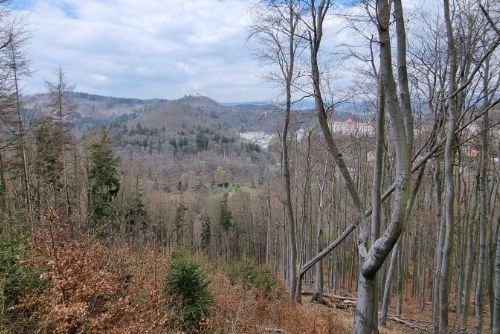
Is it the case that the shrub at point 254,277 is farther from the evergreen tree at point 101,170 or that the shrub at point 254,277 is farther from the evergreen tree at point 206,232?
the evergreen tree at point 206,232

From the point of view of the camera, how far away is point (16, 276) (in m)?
6.06

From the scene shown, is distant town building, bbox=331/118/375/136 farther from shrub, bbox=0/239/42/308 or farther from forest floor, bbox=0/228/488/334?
shrub, bbox=0/239/42/308

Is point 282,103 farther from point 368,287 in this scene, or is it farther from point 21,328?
point 21,328

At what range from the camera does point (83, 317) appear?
5379 mm

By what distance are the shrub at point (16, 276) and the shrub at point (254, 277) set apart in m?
6.02

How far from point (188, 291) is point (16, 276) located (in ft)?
9.96

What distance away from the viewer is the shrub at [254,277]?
1138 centimetres

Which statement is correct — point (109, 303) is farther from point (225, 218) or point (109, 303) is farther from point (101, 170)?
point (225, 218)

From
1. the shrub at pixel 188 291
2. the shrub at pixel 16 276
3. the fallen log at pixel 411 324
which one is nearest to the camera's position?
the shrub at pixel 16 276

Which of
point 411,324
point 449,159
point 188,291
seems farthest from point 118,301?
point 411,324

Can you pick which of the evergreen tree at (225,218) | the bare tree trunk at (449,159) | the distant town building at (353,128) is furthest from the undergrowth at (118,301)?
the evergreen tree at (225,218)

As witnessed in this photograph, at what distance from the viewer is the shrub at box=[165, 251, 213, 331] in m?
7.47

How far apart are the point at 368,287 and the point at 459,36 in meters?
4.95

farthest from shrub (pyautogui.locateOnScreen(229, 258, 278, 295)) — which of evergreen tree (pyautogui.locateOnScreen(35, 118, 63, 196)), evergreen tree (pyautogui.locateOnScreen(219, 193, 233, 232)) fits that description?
evergreen tree (pyautogui.locateOnScreen(219, 193, 233, 232))
